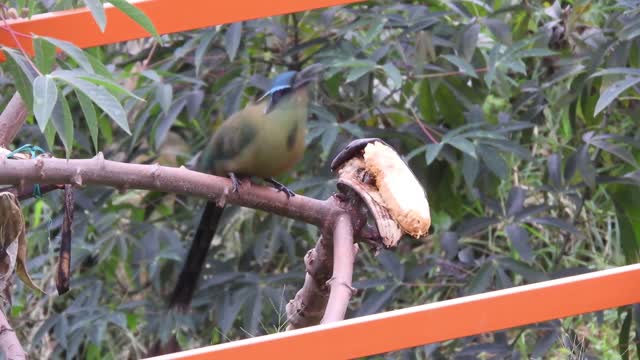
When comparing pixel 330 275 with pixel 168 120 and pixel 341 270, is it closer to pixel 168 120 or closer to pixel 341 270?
pixel 341 270

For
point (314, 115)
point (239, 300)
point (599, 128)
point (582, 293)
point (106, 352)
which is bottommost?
point (106, 352)

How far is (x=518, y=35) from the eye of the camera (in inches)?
107

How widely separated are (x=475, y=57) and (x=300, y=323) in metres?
1.31

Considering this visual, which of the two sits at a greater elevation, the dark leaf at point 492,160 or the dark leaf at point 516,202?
the dark leaf at point 492,160

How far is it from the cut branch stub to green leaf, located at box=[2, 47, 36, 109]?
1.42 ft

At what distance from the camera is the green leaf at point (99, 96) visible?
4.12ft

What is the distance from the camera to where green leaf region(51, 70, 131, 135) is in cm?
126

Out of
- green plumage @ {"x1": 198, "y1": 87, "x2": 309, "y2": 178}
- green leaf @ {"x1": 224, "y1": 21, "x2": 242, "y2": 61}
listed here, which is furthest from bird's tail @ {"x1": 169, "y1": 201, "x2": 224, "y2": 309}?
green leaf @ {"x1": 224, "y1": 21, "x2": 242, "y2": 61}

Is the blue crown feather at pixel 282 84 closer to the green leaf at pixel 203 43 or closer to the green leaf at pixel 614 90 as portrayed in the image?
the green leaf at pixel 203 43

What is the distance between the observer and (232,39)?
248 centimetres

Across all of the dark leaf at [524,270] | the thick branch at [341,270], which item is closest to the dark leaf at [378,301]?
the dark leaf at [524,270]

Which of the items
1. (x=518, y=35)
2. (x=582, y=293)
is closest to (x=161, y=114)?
(x=518, y=35)

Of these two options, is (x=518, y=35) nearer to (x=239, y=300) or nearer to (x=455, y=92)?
(x=455, y=92)

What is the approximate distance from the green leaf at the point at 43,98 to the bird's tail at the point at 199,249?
896 mm
